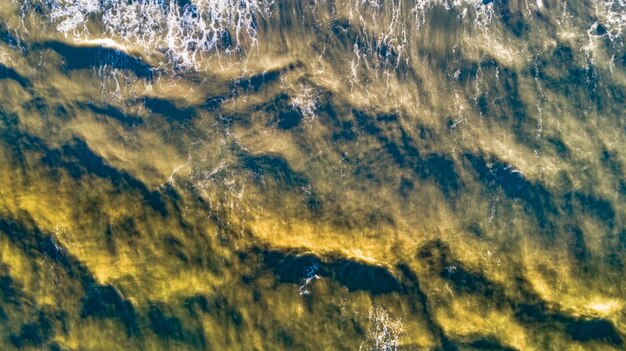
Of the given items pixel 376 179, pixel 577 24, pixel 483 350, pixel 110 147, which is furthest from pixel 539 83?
pixel 110 147

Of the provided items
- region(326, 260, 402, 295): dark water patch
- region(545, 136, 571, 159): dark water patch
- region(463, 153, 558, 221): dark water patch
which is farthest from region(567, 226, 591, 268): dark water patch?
region(326, 260, 402, 295): dark water patch

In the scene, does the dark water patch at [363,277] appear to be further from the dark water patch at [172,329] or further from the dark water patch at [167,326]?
the dark water patch at [167,326]

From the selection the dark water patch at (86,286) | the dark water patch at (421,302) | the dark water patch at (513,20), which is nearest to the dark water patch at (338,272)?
the dark water patch at (421,302)

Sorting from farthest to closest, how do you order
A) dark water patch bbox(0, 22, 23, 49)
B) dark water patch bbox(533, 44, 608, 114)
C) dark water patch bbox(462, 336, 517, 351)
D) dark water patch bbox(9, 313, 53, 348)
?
dark water patch bbox(533, 44, 608, 114) → dark water patch bbox(0, 22, 23, 49) → dark water patch bbox(9, 313, 53, 348) → dark water patch bbox(462, 336, 517, 351)

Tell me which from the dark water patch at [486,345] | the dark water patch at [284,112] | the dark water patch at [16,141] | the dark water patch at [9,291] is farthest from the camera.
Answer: the dark water patch at [284,112]

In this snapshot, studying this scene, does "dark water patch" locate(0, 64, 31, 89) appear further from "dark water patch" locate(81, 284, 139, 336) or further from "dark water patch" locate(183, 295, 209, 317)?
"dark water patch" locate(183, 295, 209, 317)

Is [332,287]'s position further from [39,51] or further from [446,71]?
[39,51]

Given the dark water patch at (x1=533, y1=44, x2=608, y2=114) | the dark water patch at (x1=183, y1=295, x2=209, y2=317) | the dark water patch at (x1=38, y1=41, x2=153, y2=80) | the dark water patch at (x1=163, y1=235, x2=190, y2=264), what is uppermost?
the dark water patch at (x1=38, y1=41, x2=153, y2=80)
